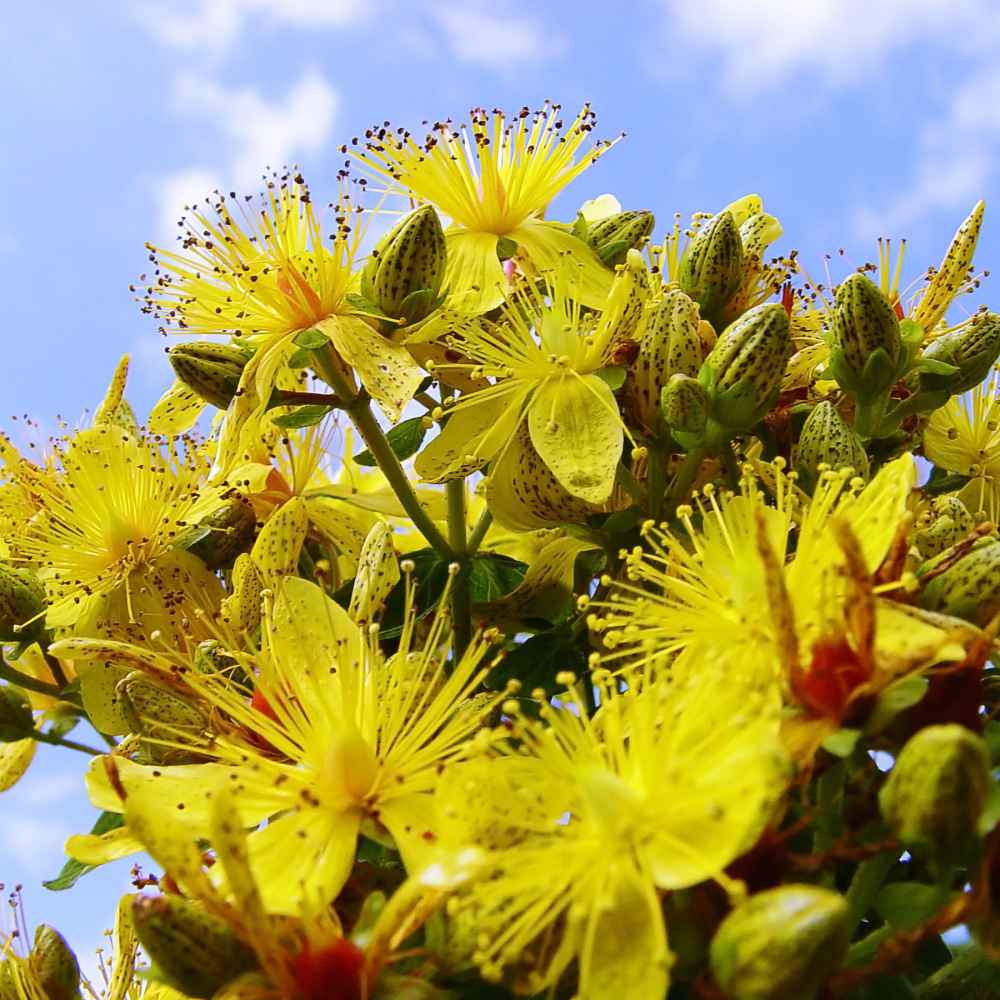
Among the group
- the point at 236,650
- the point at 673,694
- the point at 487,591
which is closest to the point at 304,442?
the point at 487,591

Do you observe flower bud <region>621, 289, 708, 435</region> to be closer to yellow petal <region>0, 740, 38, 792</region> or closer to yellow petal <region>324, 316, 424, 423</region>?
yellow petal <region>324, 316, 424, 423</region>

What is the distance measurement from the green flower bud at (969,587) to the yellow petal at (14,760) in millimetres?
1239

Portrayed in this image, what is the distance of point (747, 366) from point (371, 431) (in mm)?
447

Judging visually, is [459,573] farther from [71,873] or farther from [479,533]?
[71,873]

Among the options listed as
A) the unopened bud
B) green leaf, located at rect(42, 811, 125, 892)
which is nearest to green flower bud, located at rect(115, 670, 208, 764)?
green leaf, located at rect(42, 811, 125, 892)

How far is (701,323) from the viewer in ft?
4.91

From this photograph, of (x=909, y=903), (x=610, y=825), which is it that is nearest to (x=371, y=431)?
(x=610, y=825)

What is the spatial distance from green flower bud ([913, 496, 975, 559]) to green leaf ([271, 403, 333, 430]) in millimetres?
693

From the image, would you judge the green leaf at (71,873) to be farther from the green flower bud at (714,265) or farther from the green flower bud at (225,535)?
the green flower bud at (714,265)

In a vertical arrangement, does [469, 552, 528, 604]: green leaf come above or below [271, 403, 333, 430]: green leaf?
below

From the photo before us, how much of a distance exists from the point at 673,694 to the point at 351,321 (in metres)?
0.71

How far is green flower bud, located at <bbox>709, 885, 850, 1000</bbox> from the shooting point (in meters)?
0.82

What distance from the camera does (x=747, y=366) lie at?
1.34m

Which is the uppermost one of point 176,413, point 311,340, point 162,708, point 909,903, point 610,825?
point 176,413
